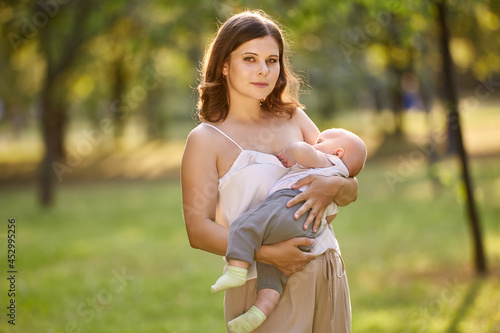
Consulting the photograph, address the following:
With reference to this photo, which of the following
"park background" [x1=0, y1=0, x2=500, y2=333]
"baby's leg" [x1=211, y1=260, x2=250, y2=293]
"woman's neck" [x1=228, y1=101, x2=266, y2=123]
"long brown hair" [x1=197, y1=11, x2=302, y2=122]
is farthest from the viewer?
"park background" [x1=0, y1=0, x2=500, y2=333]

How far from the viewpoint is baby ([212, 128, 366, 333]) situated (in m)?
2.17

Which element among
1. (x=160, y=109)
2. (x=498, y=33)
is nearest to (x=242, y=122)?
(x=498, y=33)

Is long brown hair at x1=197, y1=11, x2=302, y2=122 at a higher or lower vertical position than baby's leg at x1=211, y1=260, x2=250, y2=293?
higher

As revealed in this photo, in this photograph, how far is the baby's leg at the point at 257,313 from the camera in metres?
2.18

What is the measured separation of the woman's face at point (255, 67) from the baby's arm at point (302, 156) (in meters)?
0.26

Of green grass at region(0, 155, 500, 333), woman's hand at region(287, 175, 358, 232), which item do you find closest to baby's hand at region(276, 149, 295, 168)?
woman's hand at region(287, 175, 358, 232)

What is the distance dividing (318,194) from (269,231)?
0.88 feet

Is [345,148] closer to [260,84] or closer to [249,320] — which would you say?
[260,84]

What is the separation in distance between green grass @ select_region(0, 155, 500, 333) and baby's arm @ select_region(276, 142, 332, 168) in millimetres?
2927

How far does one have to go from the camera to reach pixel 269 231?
2.22m

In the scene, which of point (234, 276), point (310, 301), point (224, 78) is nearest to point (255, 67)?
point (224, 78)

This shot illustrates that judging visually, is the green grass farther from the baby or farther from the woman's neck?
the woman's neck

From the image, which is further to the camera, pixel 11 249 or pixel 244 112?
pixel 11 249

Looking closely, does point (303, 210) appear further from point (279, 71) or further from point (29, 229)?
point (29, 229)
